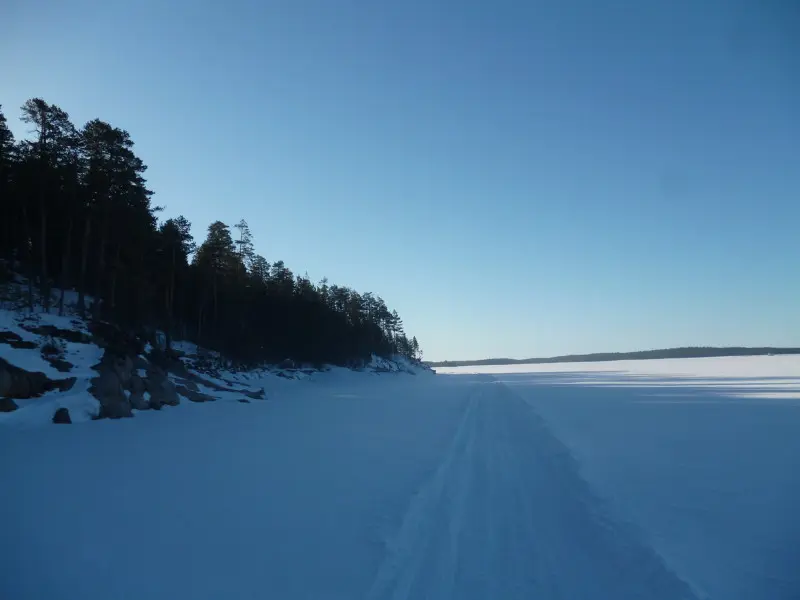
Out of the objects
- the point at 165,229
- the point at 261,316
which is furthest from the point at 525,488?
the point at 261,316

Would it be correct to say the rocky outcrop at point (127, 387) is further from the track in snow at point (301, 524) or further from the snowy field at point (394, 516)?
the track in snow at point (301, 524)

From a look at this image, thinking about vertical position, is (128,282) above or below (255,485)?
above

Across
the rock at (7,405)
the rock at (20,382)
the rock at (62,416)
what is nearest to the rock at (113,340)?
the rock at (20,382)

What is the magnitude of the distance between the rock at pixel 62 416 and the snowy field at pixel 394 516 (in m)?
0.49

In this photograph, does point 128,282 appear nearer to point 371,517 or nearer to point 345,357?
point 371,517

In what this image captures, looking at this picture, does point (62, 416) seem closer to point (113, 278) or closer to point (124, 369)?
point (124, 369)

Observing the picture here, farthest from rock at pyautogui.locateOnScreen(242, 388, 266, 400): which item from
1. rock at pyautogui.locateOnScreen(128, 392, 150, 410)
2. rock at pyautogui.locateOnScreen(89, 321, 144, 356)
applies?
rock at pyautogui.locateOnScreen(128, 392, 150, 410)

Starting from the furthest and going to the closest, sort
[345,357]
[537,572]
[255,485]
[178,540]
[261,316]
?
[345,357] → [261,316] → [255,485] → [178,540] → [537,572]

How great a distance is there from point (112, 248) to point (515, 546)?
113 ft

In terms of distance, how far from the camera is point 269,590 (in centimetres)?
432

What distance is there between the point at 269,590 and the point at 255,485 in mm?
3683

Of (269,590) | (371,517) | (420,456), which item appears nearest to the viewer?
(269,590)

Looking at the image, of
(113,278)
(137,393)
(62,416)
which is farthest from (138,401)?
(113,278)

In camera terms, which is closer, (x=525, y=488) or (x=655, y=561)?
(x=655, y=561)
